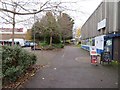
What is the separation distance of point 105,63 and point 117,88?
8181 mm

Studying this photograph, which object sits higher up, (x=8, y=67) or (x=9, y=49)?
(x=9, y=49)

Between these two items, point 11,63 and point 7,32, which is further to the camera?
point 7,32

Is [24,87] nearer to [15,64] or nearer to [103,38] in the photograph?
[15,64]

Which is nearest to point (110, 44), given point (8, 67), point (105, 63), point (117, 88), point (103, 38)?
point (103, 38)

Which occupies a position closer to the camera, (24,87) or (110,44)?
(24,87)

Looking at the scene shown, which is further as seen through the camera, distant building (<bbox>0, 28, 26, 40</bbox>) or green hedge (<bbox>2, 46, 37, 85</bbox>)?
distant building (<bbox>0, 28, 26, 40</bbox>)

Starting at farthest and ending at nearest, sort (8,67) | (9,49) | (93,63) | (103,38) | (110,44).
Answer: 1. (103,38)
2. (110,44)
3. (93,63)
4. (9,49)
5. (8,67)

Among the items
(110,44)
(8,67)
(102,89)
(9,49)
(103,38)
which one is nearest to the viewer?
(102,89)

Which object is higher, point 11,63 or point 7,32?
point 7,32

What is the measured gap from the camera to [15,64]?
8.81 meters

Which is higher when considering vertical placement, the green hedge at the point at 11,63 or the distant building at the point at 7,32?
the distant building at the point at 7,32

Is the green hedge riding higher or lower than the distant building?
lower

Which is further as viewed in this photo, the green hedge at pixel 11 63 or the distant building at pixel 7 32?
the distant building at pixel 7 32

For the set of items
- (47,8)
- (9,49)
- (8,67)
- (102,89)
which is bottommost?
(102,89)
